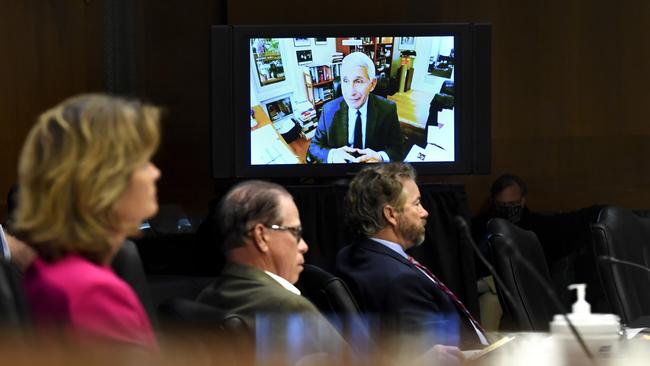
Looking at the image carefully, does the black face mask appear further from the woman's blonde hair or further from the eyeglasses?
the woman's blonde hair

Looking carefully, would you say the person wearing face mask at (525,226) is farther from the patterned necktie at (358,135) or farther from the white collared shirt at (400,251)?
the white collared shirt at (400,251)

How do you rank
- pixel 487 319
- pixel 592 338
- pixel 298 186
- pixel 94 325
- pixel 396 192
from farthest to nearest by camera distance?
pixel 487 319, pixel 298 186, pixel 396 192, pixel 592 338, pixel 94 325

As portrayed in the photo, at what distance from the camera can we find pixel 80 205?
162 cm

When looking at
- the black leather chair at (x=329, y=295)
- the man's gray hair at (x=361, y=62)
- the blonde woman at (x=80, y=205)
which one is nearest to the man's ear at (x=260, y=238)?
the black leather chair at (x=329, y=295)

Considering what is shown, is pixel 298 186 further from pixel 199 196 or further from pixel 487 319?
pixel 199 196

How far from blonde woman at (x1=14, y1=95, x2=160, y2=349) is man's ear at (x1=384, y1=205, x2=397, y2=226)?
2190 millimetres

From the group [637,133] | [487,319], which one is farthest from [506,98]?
[487,319]

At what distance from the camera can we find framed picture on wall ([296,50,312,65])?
5.41 metres

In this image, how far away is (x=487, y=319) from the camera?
582 cm

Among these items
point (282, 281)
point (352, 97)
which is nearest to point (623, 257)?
point (352, 97)

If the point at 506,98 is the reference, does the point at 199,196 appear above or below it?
below

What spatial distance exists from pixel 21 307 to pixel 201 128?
5.32 m

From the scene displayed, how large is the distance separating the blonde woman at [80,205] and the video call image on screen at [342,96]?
12.3ft

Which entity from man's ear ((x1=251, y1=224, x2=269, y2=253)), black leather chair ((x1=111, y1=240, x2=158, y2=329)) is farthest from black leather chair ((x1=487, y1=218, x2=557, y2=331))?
black leather chair ((x1=111, y1=240, x2=158, y2=329))
